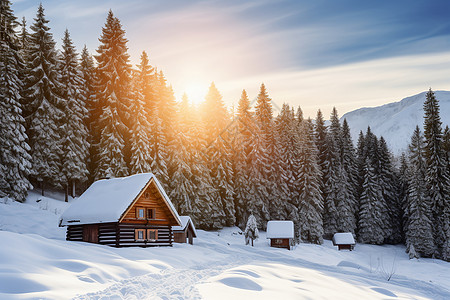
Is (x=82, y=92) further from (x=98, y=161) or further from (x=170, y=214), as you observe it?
(x=170, y=214)

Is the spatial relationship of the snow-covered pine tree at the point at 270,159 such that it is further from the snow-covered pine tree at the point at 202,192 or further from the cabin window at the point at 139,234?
the cabin window at the point at 139,234

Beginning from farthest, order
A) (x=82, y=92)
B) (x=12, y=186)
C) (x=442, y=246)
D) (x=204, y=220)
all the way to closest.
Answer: (x=442, y=246)
(x=204, y=220)
(x=82, y=92)
(x=12, y=186)

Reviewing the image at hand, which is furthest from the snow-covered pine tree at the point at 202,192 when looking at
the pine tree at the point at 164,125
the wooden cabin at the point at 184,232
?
the wooden cabin at the point at 184,232

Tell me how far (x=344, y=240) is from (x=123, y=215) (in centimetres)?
4322

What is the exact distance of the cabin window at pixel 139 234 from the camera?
28.5m

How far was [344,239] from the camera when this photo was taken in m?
59.1

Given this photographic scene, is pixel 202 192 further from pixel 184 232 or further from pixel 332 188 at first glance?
pixel 332 188

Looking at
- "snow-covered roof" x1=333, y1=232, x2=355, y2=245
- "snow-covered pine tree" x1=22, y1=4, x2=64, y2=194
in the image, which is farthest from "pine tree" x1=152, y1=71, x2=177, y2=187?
"snow-covered roof" x1=333, y1=232, x2=355, y2=245

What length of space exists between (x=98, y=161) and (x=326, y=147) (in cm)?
4222

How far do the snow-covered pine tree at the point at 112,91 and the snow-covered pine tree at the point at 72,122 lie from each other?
1964 mm

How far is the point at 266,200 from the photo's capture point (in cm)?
5806

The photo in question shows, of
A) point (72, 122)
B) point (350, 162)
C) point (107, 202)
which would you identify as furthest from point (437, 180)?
point (72, 122)

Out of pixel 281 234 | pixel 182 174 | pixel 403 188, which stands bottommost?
pixel 281 234

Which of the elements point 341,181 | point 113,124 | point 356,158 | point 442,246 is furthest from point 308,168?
point 113,124
